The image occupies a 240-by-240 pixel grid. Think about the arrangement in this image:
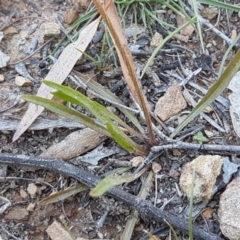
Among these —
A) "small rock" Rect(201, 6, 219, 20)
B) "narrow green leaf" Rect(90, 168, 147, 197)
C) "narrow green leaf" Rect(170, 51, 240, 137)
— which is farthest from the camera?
"small rock" Rect(201, 6, 219, 20)

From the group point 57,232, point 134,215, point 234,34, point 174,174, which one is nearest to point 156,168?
point 174,174

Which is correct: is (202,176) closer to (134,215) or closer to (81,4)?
(134,215)

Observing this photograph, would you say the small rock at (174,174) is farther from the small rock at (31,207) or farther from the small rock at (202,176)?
the small rock at (31,207)

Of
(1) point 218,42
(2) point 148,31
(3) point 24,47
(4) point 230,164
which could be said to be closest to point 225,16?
(1) point 218,42

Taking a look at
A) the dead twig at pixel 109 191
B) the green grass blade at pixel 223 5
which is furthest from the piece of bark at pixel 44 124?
the green grass blade at pixel 223 5

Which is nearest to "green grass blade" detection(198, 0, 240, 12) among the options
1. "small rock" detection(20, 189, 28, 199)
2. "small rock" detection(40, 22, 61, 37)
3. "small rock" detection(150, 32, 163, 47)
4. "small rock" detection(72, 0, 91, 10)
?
"small rock" detection(150, 32, 163, 47)

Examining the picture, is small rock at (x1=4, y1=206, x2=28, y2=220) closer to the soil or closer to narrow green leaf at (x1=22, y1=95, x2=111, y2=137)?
the soil
